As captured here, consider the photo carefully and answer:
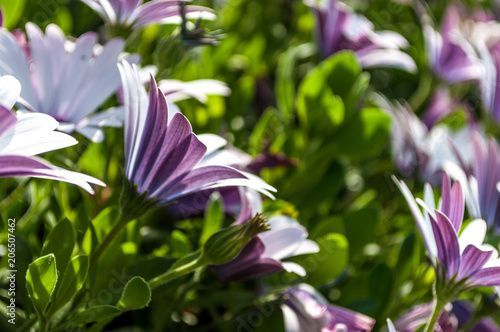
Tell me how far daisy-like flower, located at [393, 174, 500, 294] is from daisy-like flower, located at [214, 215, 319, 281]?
12 centimetres

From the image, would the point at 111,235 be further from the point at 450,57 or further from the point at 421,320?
the point at 450,57

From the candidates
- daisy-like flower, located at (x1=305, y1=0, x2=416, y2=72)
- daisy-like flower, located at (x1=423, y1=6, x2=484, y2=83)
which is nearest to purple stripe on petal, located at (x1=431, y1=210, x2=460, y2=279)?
daisy-like flower, located at (x1=305, y1=0, x2=416, y2=72)

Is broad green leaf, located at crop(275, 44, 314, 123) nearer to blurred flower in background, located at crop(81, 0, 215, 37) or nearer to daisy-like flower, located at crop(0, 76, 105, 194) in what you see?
blurred flower in background, located at crop(81, 0, 215, 37)

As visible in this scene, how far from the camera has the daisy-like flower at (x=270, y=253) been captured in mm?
662

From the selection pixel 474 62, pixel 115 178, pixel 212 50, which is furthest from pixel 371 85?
pixel 115 178

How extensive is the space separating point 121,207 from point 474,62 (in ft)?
2.64

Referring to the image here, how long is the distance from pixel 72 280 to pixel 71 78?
0.73 ft

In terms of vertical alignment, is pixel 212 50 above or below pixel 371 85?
above

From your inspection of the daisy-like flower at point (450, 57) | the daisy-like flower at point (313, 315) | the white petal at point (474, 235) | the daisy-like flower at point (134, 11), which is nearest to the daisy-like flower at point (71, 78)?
the daisy-like flower at point (134, 11)

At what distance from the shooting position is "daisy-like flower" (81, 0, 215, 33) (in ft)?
2.34

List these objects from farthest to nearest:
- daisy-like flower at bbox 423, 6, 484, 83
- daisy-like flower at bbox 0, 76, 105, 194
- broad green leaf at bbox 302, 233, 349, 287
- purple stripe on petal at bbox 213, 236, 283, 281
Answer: daisy-like flower at bbox 423, 6, 484, 83, broad green leaf at bbox 302, 233, 349, 287, purple stripe on petal at bbox 213, 236, 283, 281, daisy-like flower at bbox 0, 76, 105, 194

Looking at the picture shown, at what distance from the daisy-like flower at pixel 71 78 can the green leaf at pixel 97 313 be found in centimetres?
17

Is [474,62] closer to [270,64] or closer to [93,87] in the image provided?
[270,64]

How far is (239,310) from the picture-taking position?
0.77 m
